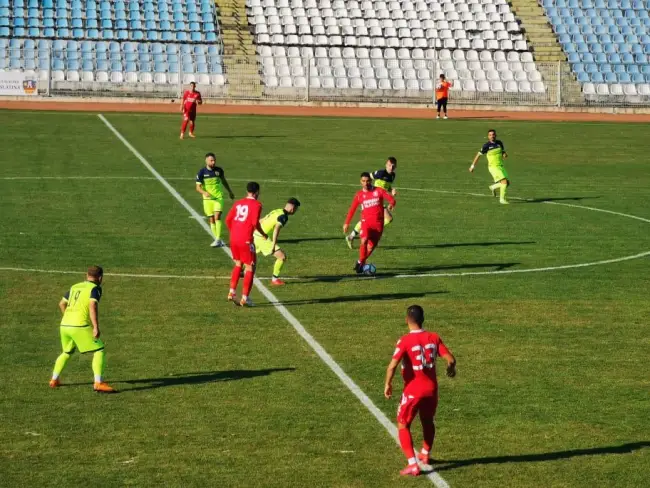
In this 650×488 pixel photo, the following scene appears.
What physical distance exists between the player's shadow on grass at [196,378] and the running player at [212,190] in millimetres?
9850

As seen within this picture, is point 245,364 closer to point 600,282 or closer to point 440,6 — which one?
point 600,282

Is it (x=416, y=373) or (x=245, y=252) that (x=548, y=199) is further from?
(x=416, y=373)

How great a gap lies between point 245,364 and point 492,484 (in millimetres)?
5260

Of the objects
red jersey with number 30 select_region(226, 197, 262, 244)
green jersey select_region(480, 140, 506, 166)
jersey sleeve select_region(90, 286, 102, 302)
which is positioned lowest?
jersey sleeve select_region(90, 286, 102, 302)

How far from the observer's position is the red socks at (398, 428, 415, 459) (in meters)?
12.2

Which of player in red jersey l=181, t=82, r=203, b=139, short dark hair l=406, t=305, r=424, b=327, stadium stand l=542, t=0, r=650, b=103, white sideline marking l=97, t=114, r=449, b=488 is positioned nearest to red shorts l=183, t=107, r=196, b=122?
player in red jersey l=181, t=82, r=203, b=139

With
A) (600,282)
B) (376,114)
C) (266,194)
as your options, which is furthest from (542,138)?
(600,282)

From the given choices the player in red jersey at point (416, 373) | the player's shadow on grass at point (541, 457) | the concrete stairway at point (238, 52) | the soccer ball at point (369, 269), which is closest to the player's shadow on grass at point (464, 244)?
the soccer ball at point (369, 269)

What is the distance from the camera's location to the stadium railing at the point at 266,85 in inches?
2437

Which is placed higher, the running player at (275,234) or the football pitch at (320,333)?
the running player at (275,234)

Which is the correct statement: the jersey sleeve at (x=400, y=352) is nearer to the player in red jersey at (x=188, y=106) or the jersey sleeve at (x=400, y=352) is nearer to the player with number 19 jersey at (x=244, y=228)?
the player with number 19 jersey at (x=244, y=228)

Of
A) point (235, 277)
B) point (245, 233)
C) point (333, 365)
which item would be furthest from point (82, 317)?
point (235, 277)

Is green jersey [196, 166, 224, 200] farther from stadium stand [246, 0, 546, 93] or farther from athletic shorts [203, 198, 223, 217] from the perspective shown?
stadium stand [246, 0, 546, 93]

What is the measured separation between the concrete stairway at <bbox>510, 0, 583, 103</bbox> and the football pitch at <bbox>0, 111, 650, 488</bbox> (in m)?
28.1
